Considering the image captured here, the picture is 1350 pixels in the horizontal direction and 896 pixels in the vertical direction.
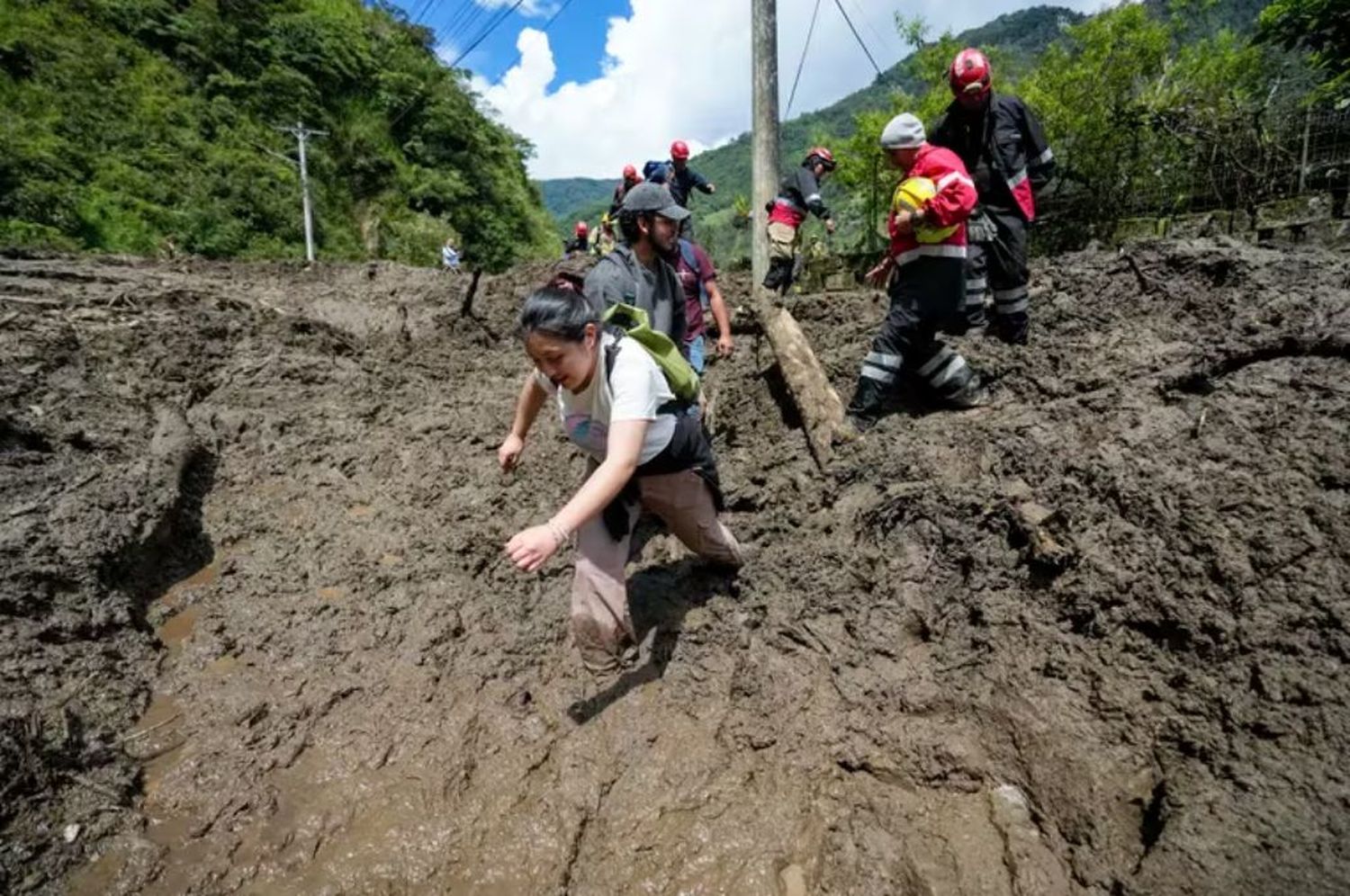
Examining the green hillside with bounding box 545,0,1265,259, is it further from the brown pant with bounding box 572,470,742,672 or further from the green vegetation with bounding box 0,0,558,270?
the green vegetation with bounding box 0,0,558,270

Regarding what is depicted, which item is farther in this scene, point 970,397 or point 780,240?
point 780,240

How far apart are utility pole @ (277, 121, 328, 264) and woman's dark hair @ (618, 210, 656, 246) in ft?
83.2

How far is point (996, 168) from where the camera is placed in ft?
12.8

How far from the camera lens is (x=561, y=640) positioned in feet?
9.63

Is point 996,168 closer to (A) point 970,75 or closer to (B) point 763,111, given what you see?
(A) point 970,75

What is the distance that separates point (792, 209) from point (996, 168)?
3159 millimetres

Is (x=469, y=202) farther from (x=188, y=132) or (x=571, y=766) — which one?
(x=571, y=766)

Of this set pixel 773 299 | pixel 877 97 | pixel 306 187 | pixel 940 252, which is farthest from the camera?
pixel 877 97

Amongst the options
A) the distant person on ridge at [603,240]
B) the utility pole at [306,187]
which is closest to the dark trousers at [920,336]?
the distant person on ridge at [603,240]

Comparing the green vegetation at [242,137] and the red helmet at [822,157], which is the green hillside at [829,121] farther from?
the red helmet at [822,157]

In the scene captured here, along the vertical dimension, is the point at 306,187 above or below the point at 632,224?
above

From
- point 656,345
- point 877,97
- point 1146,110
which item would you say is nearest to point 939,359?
point 656,345

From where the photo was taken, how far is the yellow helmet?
10.7 ft

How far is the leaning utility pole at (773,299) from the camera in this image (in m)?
3.87
